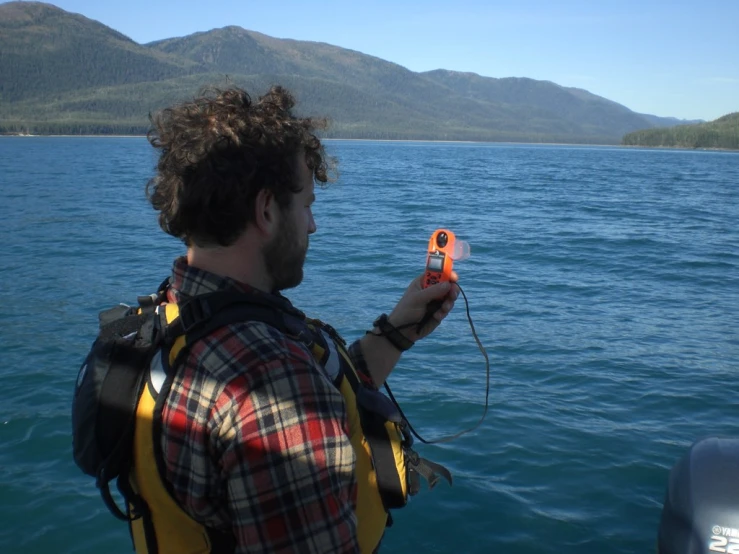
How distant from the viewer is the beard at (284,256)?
1.68 metres

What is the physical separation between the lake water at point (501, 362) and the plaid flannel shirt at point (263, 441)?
1.16 metres

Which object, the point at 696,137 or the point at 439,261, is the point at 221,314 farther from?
the point at 696,137

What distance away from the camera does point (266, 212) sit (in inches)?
65.1

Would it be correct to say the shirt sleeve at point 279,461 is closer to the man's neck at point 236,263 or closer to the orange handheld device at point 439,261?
the man's neck at point 236,263

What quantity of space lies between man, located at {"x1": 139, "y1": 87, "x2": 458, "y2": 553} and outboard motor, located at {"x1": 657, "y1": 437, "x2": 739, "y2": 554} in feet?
7.19

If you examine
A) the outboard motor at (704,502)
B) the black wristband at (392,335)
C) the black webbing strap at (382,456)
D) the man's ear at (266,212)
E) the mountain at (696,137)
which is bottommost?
the outboard motor at (704,502)

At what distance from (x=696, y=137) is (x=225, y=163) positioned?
15600cm

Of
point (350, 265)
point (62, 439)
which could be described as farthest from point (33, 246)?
point (62, 439)

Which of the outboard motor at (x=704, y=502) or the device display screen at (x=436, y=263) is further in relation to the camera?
the outboard motor at (x=704, y=502)

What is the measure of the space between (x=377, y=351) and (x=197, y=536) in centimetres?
107

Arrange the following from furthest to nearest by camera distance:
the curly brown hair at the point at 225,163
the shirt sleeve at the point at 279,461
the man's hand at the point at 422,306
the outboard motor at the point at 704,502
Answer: the outboard motor at the point at 704,502 → the man's hand at the point at 422,306 → the curly brown hair at the point at 225,163 → the shirt sleeve at the point at 279,461

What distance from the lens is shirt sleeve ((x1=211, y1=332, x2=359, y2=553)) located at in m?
1.39

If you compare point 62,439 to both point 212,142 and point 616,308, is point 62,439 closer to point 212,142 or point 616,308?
point 212,142

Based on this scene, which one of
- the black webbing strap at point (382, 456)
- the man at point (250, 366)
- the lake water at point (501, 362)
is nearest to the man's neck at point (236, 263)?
the man at point (250, 366)
